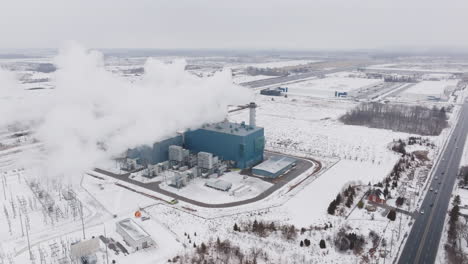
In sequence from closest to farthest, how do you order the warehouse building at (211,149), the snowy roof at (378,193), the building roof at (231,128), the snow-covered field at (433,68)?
the snowy roof at (378,193)
the warehouse building at (211,149)
the building roof at (231,128)
the snow-covered field at (433,68)

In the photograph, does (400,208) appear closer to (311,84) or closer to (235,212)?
(235,212)

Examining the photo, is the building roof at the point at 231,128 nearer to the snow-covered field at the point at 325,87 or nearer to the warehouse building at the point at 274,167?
the warehouse building at the point at 274,167

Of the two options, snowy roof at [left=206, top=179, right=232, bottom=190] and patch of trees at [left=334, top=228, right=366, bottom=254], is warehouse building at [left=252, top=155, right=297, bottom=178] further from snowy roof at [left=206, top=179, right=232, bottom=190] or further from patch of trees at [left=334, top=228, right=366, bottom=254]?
patch of trees at [left=334, top=228, right=366, bottom=254]

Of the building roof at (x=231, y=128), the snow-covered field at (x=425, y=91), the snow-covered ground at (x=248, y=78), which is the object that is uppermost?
the snow-covered ground at (x=248, y=78)

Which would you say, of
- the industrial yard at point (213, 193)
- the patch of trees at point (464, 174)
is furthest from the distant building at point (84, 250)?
the patch of trees at point (464, 174)

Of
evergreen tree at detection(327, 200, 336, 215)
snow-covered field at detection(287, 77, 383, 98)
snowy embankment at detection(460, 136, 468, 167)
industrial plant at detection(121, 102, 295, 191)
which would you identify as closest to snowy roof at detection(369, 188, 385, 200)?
evergreen tree at detection(327, 200, 336, 215)

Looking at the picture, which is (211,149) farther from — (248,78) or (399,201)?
(248,78)

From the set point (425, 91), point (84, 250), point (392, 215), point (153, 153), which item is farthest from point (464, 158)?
point (425, 91)
